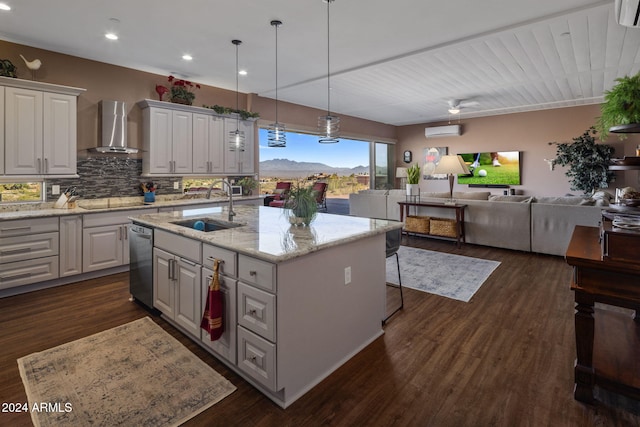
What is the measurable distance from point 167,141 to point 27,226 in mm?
2029

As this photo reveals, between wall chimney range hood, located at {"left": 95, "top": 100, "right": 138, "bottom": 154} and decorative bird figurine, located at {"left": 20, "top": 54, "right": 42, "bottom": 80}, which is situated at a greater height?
decorative bird figurine, located at {"left": 20, "top": 54, "right": 42, "bottom": 80}

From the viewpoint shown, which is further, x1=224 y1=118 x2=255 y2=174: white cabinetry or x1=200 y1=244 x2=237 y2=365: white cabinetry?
x1=224 y1=118 x2=255 y2=174: white cabinetry

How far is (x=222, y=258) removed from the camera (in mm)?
2180

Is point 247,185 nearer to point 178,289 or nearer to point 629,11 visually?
point 178,289

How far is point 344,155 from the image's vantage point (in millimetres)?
11734

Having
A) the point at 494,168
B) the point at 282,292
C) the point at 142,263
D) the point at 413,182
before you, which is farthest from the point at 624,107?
the point at 494,168

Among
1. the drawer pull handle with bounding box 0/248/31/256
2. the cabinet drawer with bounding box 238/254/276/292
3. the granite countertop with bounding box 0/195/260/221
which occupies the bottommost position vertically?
the drawer pull handle with bounding box 0/248/31/256

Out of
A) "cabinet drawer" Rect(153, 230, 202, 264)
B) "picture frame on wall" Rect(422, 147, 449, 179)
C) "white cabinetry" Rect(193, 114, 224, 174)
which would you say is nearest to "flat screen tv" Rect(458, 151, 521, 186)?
"picture frame on wall" Rect(422, 147, 449, 179)

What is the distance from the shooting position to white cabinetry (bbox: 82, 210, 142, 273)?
4.05 metres

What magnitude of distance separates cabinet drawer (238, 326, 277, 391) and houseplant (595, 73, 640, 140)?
220cm

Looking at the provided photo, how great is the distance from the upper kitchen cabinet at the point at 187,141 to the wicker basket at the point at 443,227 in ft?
11.8

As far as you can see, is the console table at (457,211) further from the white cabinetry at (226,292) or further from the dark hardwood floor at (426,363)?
the white cabinetry at (226,292)

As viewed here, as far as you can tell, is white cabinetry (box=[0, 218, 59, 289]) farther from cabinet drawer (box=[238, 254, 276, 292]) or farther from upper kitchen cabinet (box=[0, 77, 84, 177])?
cabinet drawer (box=[238, 254, 276, 292])

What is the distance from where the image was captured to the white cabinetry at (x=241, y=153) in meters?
5.73
